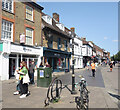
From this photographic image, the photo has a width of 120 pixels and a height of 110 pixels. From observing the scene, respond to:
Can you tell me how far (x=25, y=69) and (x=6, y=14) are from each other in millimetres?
8529

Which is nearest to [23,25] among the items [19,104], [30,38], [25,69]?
[30,38]

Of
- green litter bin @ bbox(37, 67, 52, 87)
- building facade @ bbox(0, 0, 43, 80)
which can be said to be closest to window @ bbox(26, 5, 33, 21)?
building facade @ bbox(0, 0, 43, 80)

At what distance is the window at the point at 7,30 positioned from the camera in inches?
506

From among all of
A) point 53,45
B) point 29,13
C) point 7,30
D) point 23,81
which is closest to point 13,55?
point 7,30

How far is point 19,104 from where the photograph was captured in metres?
5.45

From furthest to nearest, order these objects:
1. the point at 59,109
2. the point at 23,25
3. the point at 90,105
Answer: the point at 23,25 → the point at 90,105 → the point at 59,109

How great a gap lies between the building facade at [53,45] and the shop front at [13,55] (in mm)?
1721

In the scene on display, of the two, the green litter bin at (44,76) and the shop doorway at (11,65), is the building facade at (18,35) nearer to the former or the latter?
the shop doorway at (11,65)

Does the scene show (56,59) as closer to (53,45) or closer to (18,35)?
(53,45)

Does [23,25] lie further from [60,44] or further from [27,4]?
[60,44]

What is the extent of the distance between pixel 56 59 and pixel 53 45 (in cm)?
346

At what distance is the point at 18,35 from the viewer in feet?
46.9

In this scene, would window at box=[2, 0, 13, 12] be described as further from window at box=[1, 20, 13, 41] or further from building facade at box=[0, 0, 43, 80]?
window at box=[1, 20, 13, 41]

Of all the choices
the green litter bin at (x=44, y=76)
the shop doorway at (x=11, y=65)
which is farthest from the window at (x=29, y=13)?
the green litter bin at (x=44, y=76)
